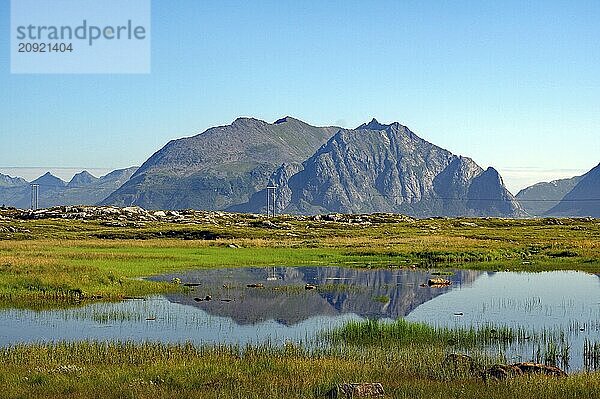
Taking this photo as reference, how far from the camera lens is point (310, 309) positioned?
163 ft

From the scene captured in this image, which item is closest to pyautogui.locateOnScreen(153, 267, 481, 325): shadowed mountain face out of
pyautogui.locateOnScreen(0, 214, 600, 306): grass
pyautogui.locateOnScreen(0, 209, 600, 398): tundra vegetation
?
pyautogui.locateOnScreen(0, 214, 600, 306): grass

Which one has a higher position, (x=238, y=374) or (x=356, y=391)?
(x=356, y=391)

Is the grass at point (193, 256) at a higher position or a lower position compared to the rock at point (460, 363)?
higher

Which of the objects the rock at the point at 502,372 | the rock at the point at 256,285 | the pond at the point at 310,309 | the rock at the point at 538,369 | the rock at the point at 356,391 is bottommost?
the pond at the point at 310,309

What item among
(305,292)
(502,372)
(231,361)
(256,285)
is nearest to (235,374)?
(231,361)

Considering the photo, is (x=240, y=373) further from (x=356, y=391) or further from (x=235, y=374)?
(x=356, y=391)

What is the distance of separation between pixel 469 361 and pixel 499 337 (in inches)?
364

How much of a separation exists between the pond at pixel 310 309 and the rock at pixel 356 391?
1257cm

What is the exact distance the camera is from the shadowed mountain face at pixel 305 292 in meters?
48.1

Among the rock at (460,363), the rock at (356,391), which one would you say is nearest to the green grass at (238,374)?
the rock at (460,363)

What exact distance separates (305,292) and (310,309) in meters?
8.51

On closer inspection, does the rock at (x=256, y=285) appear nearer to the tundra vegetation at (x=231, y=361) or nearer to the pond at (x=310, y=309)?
the pond at (x=310, y=309)

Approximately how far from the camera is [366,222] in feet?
608

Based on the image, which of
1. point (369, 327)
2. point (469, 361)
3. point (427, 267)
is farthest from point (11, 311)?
point (427, 267)
